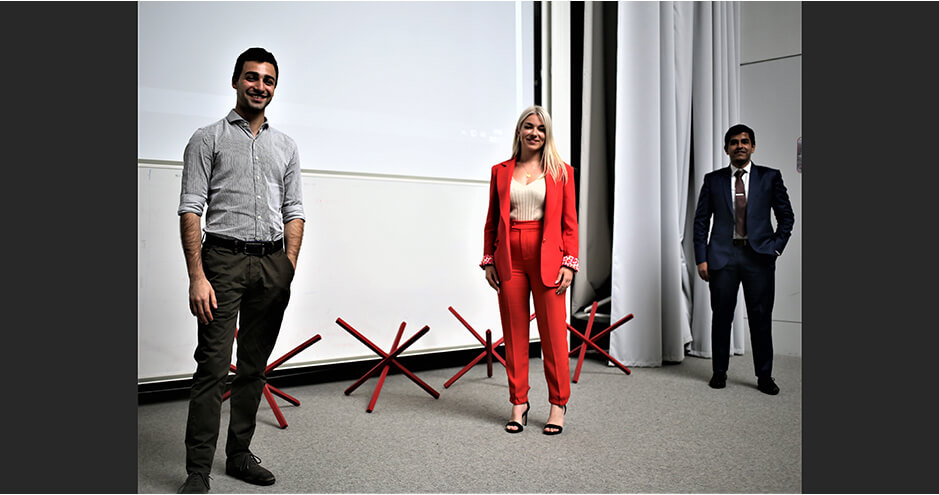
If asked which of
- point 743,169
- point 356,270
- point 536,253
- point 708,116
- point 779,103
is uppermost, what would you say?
point 779,103

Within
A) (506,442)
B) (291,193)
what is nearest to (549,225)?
(506,442)

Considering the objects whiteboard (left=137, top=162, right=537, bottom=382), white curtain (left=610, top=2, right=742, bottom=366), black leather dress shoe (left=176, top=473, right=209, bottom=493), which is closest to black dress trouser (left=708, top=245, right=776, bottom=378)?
white curtain (left=610, top=2, right=742, bottom=366)

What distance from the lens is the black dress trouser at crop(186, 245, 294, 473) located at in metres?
1.94

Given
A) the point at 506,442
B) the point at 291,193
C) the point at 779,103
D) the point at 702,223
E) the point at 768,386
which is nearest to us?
the point at 291,193

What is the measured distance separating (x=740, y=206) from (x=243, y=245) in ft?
8.45

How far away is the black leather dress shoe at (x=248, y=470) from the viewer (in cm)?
207

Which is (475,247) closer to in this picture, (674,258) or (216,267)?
(674,258)

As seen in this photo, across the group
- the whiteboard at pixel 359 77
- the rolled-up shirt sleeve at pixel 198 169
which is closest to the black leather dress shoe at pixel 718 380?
→ the whiteboard at pixel 359 77

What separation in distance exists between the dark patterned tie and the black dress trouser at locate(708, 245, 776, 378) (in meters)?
0.09

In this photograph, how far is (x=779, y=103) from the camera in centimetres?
496

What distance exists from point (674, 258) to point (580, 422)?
1716 mm

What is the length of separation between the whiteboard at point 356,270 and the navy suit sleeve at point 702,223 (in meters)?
1.26

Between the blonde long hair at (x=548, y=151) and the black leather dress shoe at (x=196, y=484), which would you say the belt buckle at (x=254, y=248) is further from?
the blonde long hair at (x=548, y=151)

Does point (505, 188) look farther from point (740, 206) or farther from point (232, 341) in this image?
point (740, 206)
